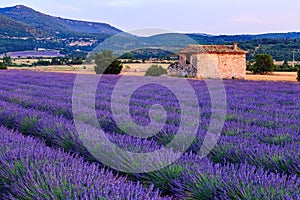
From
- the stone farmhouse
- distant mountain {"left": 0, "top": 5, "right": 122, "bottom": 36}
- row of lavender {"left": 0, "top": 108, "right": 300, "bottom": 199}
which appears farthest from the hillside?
distant mountain {"left": 0, "top": 5, "right": 122, "bottom": 36}

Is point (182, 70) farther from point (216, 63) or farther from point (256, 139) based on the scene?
point (256, 139)

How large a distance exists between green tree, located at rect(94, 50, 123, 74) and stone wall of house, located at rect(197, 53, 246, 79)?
6.52 meters

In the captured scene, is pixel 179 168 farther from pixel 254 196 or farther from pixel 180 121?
pixel 180 121

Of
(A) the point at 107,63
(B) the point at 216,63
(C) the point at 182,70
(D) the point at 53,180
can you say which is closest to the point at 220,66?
(B) the point at 216,63

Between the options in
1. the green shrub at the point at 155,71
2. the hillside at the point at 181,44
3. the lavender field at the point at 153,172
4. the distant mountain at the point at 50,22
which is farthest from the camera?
the distant mountain at the point at 50,22

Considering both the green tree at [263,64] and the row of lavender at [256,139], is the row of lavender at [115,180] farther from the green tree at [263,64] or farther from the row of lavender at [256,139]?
the green tree at [263,64]

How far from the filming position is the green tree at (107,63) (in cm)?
2923

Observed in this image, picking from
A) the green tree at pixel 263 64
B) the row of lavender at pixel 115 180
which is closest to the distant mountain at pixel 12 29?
the green tree at pixel 263 64

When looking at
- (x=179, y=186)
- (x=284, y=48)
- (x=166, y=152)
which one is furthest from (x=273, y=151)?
(x=284, y=48)

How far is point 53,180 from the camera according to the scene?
227 centimetres

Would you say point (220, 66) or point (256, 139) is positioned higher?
point (256, 139)

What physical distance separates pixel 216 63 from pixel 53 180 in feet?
77.5

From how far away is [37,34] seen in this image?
105375 mm

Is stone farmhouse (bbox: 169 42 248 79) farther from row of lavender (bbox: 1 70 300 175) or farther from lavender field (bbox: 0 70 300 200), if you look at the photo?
lavender field (bbox: 0 70 300 200)
